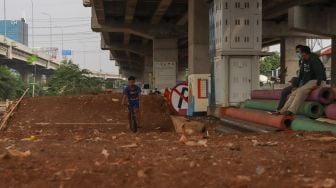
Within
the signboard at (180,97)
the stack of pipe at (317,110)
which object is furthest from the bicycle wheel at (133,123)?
the stack of pipe at (317,110)

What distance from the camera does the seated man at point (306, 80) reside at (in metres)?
11.0

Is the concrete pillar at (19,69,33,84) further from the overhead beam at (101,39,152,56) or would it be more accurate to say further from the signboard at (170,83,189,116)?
the signboard at (170,83,189,116)

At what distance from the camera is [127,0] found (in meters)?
32.0

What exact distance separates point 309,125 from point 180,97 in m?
9.32

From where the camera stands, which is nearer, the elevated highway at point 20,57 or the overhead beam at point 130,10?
the overhead beam at point 130,10

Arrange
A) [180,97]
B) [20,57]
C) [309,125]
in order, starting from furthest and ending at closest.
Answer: [20,57] → [180,97] → [309,125]

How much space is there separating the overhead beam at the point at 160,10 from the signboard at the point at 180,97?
13413 mm

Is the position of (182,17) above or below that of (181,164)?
above

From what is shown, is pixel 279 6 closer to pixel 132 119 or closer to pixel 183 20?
pixel 183 20

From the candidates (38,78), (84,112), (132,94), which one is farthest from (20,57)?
(132,94)

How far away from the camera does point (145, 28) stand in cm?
4050

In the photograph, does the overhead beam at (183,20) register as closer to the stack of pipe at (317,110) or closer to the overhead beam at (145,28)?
the overhead beam at (145,28)

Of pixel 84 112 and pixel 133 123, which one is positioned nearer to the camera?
pixel 133 123

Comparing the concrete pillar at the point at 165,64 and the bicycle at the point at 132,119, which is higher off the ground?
the concrete pillar at the point at 165,64
